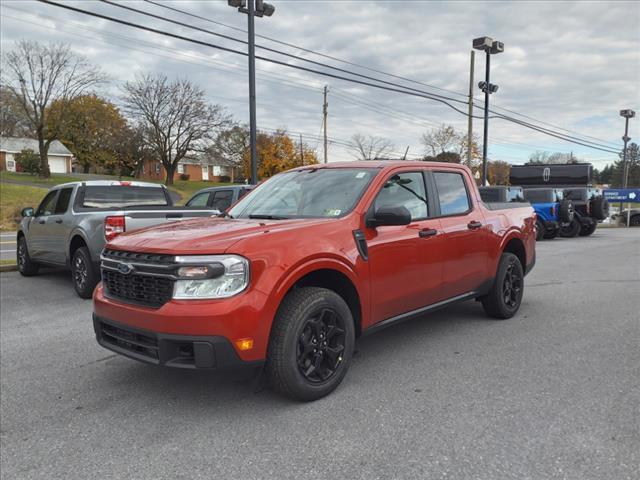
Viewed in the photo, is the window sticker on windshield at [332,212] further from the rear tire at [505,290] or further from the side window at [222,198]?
the side window at [222,198]

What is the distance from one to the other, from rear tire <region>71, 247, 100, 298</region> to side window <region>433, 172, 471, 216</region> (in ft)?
15.9

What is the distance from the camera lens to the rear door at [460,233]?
4.87m

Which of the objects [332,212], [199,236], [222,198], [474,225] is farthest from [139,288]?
[222,198]

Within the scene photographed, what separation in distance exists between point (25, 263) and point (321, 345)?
25.9 feet

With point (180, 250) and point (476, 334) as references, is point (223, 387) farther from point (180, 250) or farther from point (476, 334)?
point (476, 334)

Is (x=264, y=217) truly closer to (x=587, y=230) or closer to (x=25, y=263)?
(x=25, y=263)

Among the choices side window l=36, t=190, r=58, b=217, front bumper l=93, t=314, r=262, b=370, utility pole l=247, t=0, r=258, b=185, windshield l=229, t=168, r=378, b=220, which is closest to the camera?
front bumper l=93, t=314, r=262, b=370

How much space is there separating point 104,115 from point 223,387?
2470 inches

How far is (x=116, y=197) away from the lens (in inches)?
314

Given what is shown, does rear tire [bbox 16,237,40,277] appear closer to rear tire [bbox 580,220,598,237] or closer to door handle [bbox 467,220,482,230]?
door handle [bbox 467,220,482,230]

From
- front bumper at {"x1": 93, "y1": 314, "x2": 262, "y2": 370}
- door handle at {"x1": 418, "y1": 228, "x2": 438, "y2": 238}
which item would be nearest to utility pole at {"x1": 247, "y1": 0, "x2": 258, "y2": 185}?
door handle at {"x1": 418, "y1": 228, "x2": 438, "y2": 238}

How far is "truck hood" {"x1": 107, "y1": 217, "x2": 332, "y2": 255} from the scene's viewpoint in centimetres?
323

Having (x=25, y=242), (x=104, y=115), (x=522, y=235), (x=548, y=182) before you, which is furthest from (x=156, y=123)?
(x=522, y=235)

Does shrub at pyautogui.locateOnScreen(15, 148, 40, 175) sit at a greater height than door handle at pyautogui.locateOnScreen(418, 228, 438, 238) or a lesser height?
greater
